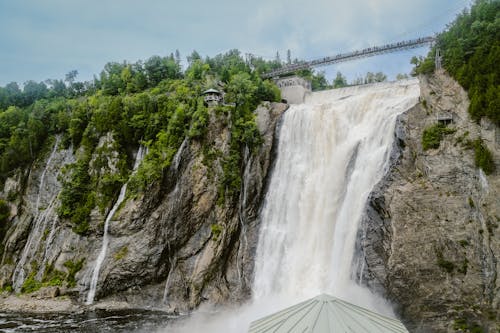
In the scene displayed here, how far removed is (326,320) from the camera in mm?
8797

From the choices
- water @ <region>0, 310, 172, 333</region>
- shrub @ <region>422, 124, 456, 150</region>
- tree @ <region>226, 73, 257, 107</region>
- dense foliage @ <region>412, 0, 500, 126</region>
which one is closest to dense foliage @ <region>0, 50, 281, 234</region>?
tree @ <region>226, 73, 257, 107</region>

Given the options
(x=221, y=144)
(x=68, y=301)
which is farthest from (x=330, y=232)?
(x=68, y=301)

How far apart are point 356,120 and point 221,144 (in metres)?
10.6

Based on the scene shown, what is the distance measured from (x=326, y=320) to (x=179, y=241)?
24.6 m

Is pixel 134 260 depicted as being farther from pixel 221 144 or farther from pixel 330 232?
pixel 330 232

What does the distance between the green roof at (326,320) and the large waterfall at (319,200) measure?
14318mm

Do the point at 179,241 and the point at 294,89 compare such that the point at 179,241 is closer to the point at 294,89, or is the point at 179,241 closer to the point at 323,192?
the point at 323,192

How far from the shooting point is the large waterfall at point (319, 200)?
25797 mm

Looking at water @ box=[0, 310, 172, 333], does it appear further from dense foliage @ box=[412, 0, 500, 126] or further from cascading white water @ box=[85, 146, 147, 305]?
dense foliage @ box=[412, 0, 500, 126]

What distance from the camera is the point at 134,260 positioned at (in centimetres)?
3181

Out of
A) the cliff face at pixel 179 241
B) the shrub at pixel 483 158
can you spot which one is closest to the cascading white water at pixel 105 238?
the cliff face at pixel 179 241

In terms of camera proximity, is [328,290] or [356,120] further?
[356,120]

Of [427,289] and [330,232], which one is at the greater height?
[330,232]

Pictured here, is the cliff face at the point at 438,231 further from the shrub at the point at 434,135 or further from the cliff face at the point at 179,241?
the cliff face at the point at 179,241
